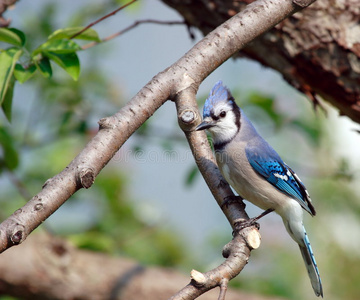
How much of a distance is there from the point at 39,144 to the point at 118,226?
780 millimetres

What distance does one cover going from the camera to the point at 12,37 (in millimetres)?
1830

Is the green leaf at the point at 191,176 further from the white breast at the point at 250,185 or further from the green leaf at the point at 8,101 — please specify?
the green leaf at the point at 8,101

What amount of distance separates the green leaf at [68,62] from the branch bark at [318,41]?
585 mm

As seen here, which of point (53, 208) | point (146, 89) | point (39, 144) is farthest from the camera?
point (39, 144)

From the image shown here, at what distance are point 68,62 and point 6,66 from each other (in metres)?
0.24

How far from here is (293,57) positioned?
220 centimetres

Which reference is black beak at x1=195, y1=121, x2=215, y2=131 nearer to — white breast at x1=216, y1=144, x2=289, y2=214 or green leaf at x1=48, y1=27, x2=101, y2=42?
white breast at x1=216, y1=144, x2=289, y2=214

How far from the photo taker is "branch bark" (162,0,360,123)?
214 centimetres

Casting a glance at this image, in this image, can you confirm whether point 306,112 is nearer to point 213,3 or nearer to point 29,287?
point 213,3

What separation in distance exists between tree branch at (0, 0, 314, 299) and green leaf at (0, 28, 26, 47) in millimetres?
547

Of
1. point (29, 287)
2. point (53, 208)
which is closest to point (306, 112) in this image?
point (29, 287)

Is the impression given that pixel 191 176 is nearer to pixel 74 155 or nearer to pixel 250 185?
pixel 250 185

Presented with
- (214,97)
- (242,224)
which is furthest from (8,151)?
(242,224)

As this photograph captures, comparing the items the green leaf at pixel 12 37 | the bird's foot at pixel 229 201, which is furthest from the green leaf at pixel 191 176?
the green leaf at pixel 12 37
